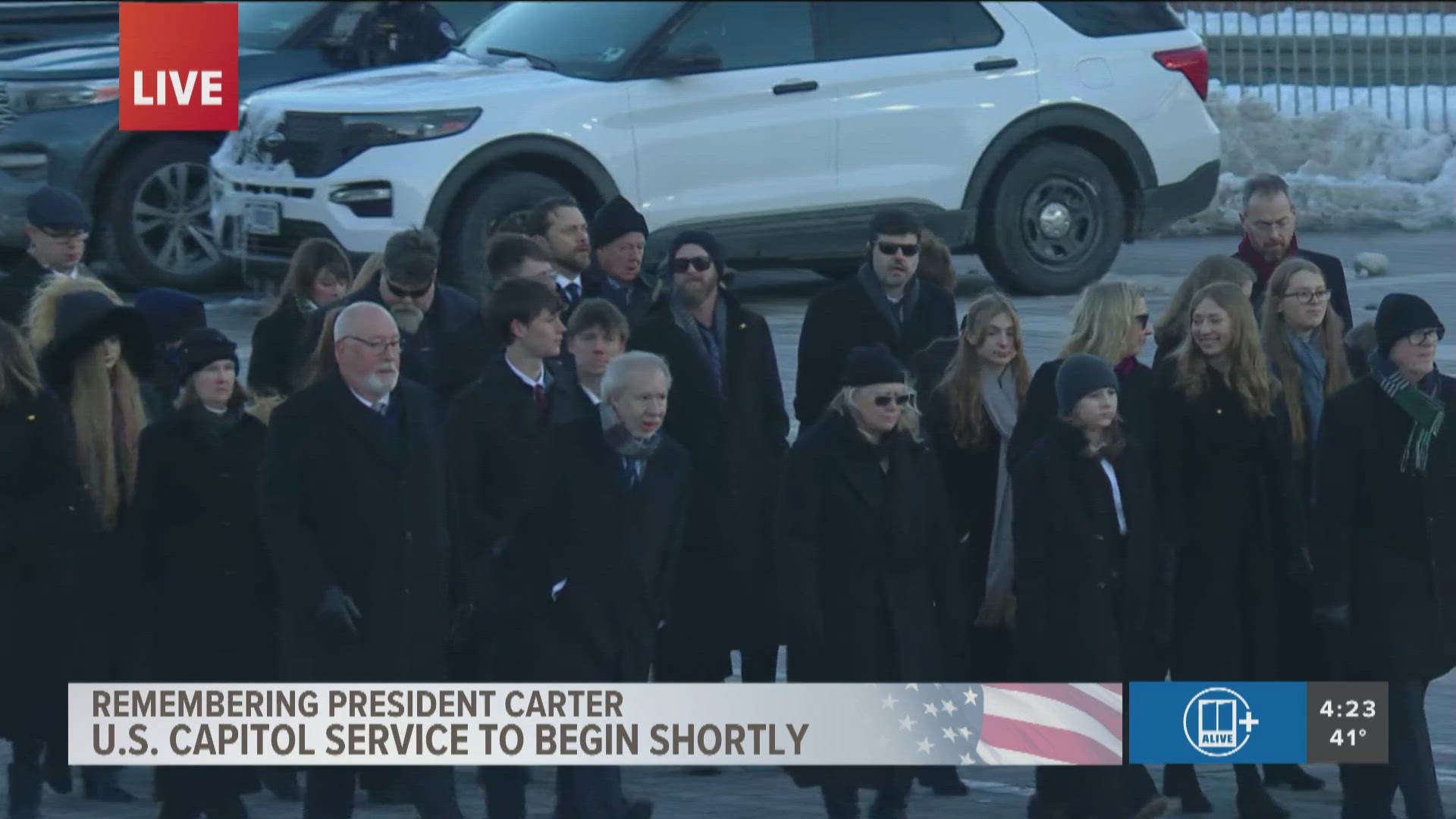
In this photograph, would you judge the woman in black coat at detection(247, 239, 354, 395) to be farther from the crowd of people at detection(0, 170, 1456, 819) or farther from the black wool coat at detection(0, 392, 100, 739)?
the black wool coat at detection(0, 392, 100, 739)

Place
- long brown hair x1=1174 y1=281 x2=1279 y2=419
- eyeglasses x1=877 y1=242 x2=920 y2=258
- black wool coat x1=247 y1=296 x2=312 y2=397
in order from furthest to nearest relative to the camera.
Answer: eyeglasses x1=877 y1=242 x2=920 y2=258 < black wool coat x1=247 y1=296 x2=312 y2=397 < long brown hair x1=1174 y1=281 x2=1279 y2=419

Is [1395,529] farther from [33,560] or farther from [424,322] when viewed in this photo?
[33,560]

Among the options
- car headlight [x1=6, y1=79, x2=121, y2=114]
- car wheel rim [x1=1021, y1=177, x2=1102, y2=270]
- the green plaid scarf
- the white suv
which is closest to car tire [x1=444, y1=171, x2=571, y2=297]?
the white suv

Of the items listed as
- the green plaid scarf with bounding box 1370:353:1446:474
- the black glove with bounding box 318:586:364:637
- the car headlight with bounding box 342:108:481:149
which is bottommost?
the black glove with bounding box 318:586:364:637

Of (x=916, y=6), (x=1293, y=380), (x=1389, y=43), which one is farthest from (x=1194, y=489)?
(x=1389, y=43)

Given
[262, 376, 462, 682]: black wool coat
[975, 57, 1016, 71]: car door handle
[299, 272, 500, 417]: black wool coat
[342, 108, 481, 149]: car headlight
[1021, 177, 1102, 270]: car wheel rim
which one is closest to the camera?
[262, 376, 462, 682]: black wool coat

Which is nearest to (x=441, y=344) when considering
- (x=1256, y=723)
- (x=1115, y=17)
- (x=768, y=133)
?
(x=1256, y=723)

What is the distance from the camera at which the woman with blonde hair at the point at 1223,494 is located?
8.44 meters

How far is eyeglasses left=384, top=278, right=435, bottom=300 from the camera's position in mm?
9266

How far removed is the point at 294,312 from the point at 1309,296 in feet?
10.3

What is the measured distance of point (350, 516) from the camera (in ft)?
25.6

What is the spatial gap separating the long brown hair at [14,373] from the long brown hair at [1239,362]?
3.13 m

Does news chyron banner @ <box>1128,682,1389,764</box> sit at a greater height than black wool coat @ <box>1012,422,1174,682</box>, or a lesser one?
lesser

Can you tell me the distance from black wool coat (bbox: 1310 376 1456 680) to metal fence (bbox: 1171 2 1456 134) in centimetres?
1649
